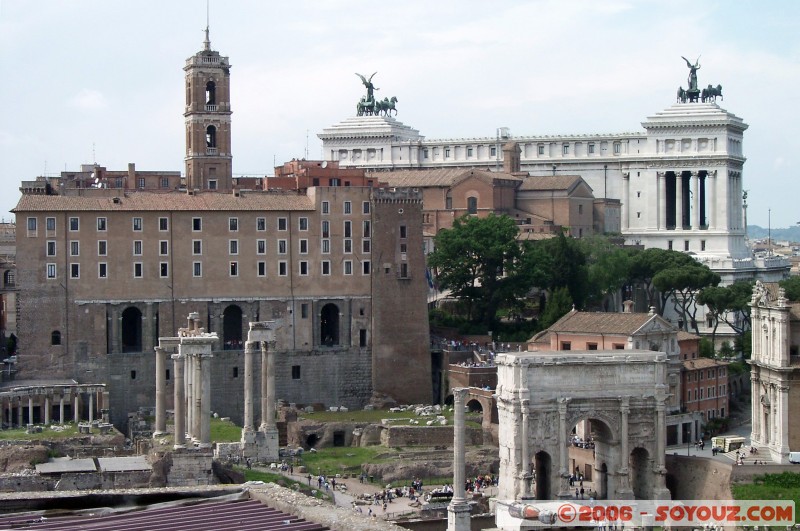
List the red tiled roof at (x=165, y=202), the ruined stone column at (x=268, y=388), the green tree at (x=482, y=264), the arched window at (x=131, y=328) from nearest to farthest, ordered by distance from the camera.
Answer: the ruined stone column at (x=268, y=388) < the red tiled roof at (x=165, y=202) < the arched window at (x=131, y=328) < the green tree at (x=482, y=264)

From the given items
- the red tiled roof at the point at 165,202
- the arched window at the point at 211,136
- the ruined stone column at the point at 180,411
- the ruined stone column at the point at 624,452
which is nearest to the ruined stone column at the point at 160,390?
the ruined stone column at the point at 180,411

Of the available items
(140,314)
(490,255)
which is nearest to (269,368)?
(140,314)

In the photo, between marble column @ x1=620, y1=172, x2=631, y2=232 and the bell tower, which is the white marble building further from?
the bell tower

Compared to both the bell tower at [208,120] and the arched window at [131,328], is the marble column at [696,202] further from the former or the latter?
the arched window at [131,328]

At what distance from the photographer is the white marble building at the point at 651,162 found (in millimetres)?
126688

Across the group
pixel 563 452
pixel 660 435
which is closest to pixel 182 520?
pixel 563 452

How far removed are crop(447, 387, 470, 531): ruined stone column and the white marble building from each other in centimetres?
6333

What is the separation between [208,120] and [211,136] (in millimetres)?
1191

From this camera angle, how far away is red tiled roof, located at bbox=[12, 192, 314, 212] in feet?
280

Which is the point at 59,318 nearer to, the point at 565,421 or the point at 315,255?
the point at 315,255

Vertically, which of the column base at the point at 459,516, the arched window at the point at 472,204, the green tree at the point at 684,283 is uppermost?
the arched window at the point at 472,204

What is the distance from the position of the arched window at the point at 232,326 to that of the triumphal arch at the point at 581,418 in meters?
22.1

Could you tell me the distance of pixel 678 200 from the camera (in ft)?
419

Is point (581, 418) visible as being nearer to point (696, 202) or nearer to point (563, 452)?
point (563, 452)
